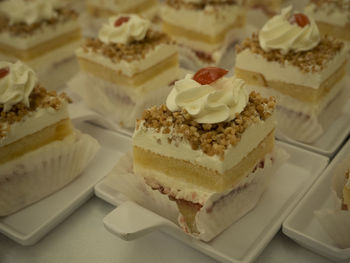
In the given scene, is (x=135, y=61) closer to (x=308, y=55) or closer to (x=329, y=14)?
(x=308, y=55)

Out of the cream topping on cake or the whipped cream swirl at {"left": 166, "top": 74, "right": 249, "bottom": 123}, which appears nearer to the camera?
the whipped cream swirl at {"left": 166, "top": 74, "right": 249, "bottom": 123}

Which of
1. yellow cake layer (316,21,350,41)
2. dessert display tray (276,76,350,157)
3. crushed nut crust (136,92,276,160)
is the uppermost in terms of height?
yellow cake layer (316,21,350,41)

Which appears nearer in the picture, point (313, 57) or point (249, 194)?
point (249, 194)

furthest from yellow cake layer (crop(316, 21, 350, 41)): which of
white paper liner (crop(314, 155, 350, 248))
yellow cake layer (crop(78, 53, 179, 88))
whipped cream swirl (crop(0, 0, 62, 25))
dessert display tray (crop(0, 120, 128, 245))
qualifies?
whipped cream swirl (crop(0, 0, 62, 25))

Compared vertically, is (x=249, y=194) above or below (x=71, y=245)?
above

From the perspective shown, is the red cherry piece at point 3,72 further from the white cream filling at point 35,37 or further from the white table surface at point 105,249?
the white cream filling at point 35,37

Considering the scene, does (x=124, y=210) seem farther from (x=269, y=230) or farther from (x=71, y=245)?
(x=269, y=230)

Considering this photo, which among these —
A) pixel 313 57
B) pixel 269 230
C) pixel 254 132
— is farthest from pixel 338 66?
pixel 269 230

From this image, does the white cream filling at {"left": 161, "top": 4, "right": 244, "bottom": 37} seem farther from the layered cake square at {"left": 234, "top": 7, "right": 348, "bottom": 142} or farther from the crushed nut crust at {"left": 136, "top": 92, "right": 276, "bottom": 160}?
the crushed nut crust at {"left": 136, "top": 92, "right": 276, "bottom": 160}
